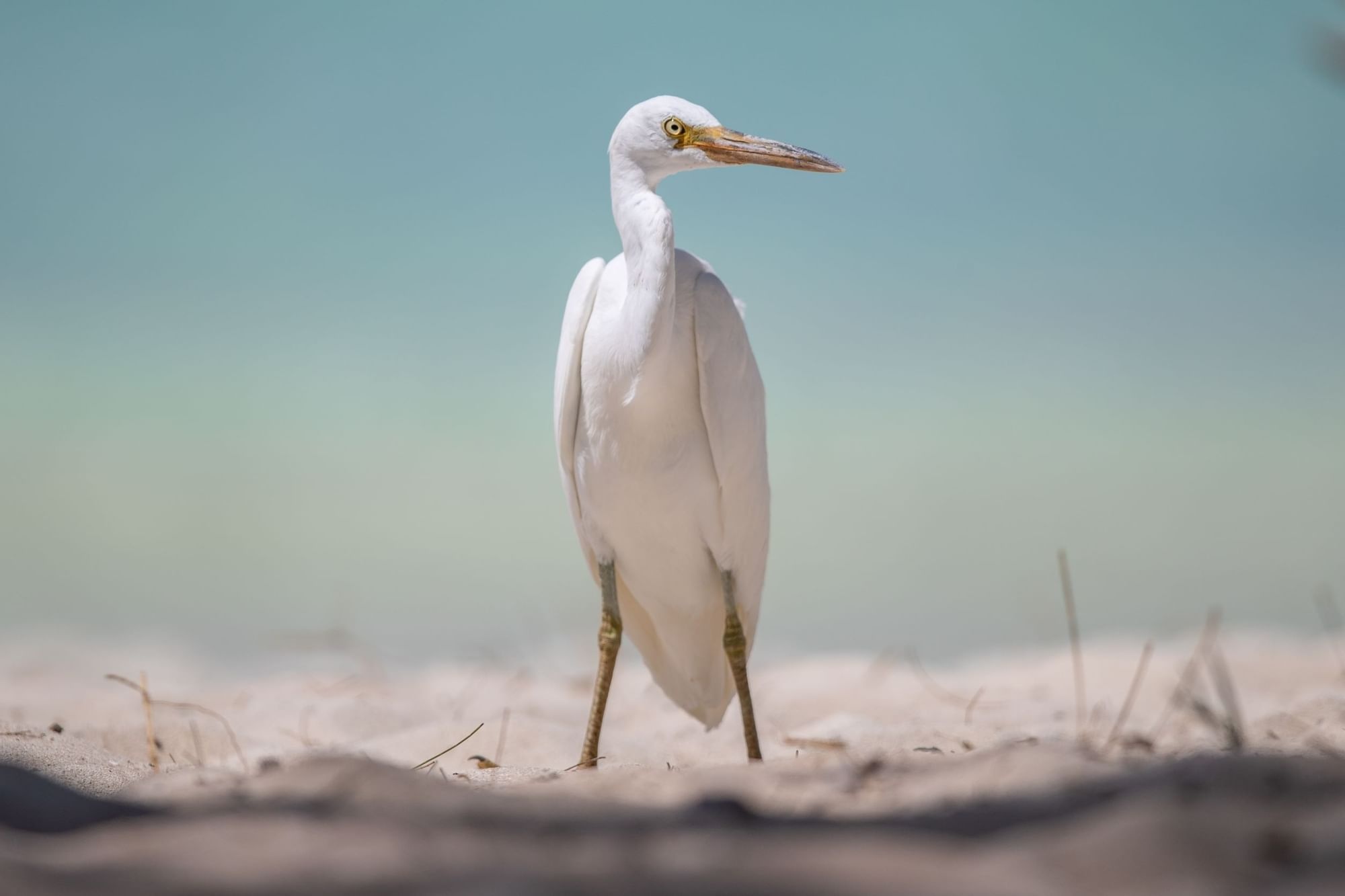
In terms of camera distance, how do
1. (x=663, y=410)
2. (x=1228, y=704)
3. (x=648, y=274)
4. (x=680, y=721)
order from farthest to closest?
(x=680, y=721) < (x=663, y=410) < (x=648, y=274) < (x=1228, y=704)

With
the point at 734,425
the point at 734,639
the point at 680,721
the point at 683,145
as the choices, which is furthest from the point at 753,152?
the point at 680,721

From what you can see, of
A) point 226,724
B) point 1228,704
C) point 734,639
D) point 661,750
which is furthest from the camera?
point 661,750

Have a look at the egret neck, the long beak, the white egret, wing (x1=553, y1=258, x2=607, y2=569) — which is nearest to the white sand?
the white egret

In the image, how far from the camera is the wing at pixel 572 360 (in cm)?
363

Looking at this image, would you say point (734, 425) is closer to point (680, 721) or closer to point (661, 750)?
point (661, 750)

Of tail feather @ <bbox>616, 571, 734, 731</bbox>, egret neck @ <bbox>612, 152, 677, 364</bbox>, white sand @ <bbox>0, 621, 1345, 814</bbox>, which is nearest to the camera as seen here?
white sand @ <bbox>0, 621, 1345, 814</bbox>

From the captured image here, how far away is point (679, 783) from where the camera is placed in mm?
1867

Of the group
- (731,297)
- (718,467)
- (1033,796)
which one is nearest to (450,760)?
(718,467)

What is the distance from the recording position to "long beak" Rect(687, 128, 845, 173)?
143 inches

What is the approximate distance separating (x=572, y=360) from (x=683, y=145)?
33.3 inches

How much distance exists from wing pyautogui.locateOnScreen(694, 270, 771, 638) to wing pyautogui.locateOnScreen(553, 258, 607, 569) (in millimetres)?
416

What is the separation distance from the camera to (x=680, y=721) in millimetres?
5230

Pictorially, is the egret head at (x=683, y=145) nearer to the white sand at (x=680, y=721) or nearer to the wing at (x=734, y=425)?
the wing at (x=734, y=425)

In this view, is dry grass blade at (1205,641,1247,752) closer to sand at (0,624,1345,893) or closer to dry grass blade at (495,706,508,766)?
sand at (0,624,1345,893)
